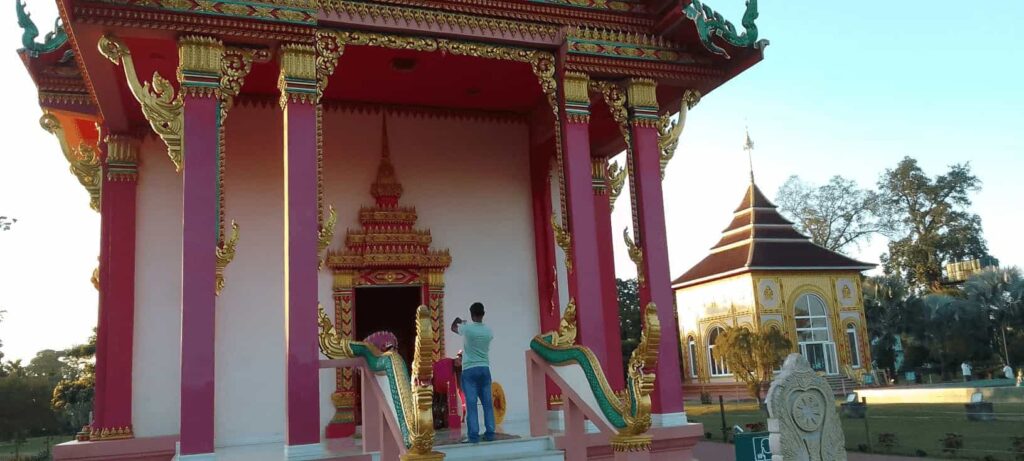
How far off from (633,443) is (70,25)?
5.39 meters

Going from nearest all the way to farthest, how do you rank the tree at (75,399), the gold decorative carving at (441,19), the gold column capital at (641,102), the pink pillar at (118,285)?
the gold decorative carving at (441,19) < the pink pillar at (118,285) < the gold column capital at (641,102) < the tree at (75,399)

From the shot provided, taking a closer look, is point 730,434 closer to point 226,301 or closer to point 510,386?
point 510,386

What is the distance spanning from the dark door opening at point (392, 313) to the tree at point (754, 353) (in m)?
12.3

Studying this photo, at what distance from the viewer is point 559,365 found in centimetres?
692

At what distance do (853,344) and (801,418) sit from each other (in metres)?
24.8

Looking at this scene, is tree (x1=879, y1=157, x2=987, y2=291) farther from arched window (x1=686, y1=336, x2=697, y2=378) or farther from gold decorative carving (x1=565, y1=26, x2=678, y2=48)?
gold decorative carving (x1=565, y1=26, x2=678, y2=48)

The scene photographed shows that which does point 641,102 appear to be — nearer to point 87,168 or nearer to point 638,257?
point 638,257

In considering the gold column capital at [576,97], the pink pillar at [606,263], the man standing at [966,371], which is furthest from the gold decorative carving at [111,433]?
the man standing at [966,371]

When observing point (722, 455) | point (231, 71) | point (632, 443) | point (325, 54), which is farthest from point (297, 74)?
point (722, 455)

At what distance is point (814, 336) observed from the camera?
93.4 feet

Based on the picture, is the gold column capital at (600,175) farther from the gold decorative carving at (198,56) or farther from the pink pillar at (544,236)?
the gold decorative carving at (198,56)

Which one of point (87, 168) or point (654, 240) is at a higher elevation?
point (87, 168)

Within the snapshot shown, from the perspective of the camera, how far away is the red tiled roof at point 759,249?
92.8 ft

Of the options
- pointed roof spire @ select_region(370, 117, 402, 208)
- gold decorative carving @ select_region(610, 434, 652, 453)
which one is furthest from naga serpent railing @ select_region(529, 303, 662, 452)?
pointed roof spire @ select_region(370, 117, 402, 208)
